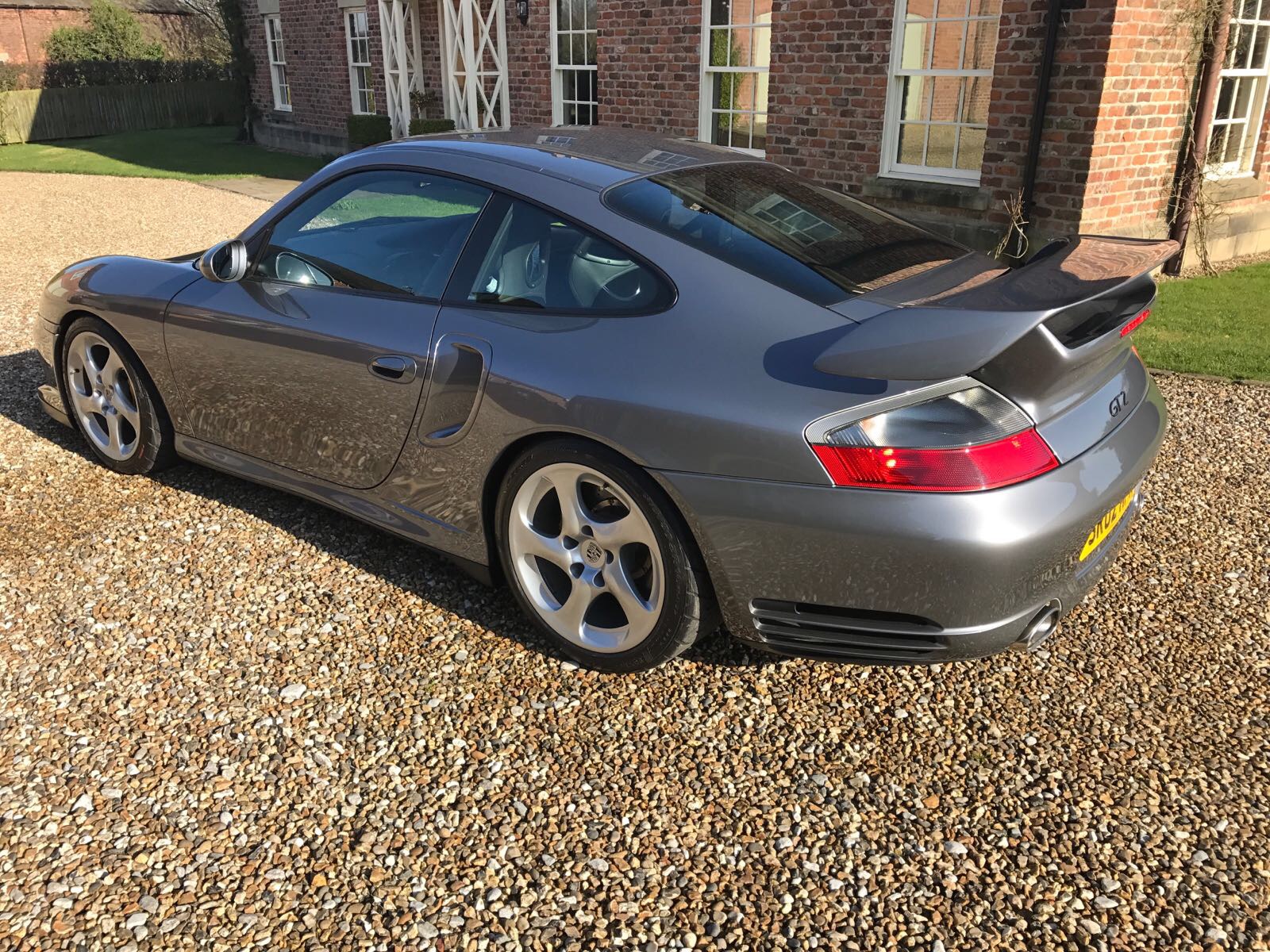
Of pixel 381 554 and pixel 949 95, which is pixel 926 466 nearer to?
pixel 381 554

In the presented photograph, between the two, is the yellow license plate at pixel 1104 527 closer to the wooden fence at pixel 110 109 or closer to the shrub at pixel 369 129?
the shrub at pixel 369 129

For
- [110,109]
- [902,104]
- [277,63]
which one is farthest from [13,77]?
[902,104]

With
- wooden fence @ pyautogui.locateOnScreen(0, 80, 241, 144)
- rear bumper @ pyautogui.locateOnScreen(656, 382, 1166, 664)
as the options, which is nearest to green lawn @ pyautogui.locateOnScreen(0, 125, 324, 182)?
wooden fence @ pyautogui.locateOnScreen(0, 80, 241, 144)

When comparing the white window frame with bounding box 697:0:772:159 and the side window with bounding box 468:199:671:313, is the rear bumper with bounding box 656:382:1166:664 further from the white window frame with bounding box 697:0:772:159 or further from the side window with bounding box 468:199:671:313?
the white window frame with bounding box 697:0:772:159

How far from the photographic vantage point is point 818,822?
2.57 m

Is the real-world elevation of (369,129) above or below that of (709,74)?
below

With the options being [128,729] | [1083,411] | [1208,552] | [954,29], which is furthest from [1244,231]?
[128,729]

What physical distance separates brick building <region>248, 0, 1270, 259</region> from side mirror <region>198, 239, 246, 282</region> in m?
6.50

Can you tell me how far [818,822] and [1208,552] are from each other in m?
2.31

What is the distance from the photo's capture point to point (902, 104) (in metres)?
9.38

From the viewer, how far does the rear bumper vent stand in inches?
103

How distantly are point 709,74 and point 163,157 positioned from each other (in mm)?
13783

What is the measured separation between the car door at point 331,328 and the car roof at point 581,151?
0.15 meters

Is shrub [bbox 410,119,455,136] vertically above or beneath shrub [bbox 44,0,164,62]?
beneath
